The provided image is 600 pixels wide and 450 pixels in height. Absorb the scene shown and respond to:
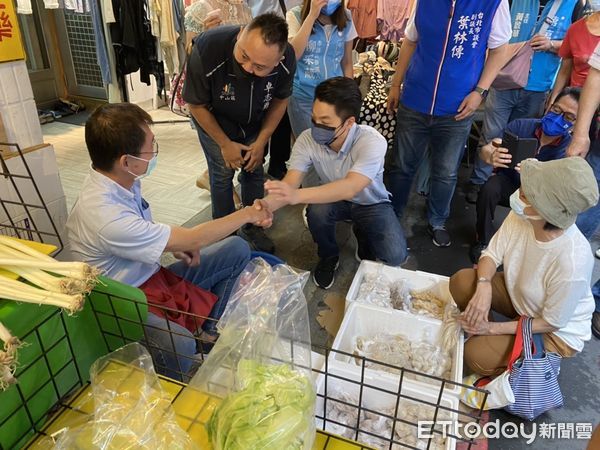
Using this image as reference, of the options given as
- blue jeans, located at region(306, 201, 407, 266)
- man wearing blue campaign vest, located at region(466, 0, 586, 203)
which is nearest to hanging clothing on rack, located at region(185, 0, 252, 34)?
blue jeans, located at region(306, 201, 407, 266)

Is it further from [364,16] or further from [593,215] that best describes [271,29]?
[364,16]

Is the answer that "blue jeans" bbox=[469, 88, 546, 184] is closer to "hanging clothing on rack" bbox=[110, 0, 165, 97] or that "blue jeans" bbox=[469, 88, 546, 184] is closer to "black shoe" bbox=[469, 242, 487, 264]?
"black shoe" bbox=[469, 242, 487, 264]

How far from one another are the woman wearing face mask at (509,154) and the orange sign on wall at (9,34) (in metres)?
2.15

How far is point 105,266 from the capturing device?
137cm

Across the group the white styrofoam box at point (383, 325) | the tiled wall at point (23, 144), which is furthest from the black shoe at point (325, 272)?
the tiled wall at point (23, 144)

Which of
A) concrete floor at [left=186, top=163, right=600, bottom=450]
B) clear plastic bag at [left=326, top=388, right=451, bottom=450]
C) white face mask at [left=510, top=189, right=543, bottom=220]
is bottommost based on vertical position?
concrete floor at [left=186, top=163, right=600, bottom=450]

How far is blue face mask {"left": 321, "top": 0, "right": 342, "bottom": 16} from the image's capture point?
2494 mm

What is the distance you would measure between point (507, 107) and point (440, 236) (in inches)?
41.2

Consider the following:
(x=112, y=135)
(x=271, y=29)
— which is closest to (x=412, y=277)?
(x=271, y=29)

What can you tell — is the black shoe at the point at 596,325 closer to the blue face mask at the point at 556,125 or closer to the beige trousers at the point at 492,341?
the beige trousers at the point at 492,341

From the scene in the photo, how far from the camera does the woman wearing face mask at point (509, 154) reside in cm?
225

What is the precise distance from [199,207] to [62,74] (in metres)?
3.18

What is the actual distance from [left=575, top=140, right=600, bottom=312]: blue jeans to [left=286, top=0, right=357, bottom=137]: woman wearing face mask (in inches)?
54.5

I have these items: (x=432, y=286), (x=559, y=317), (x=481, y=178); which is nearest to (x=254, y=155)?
(x=432, y=286)
